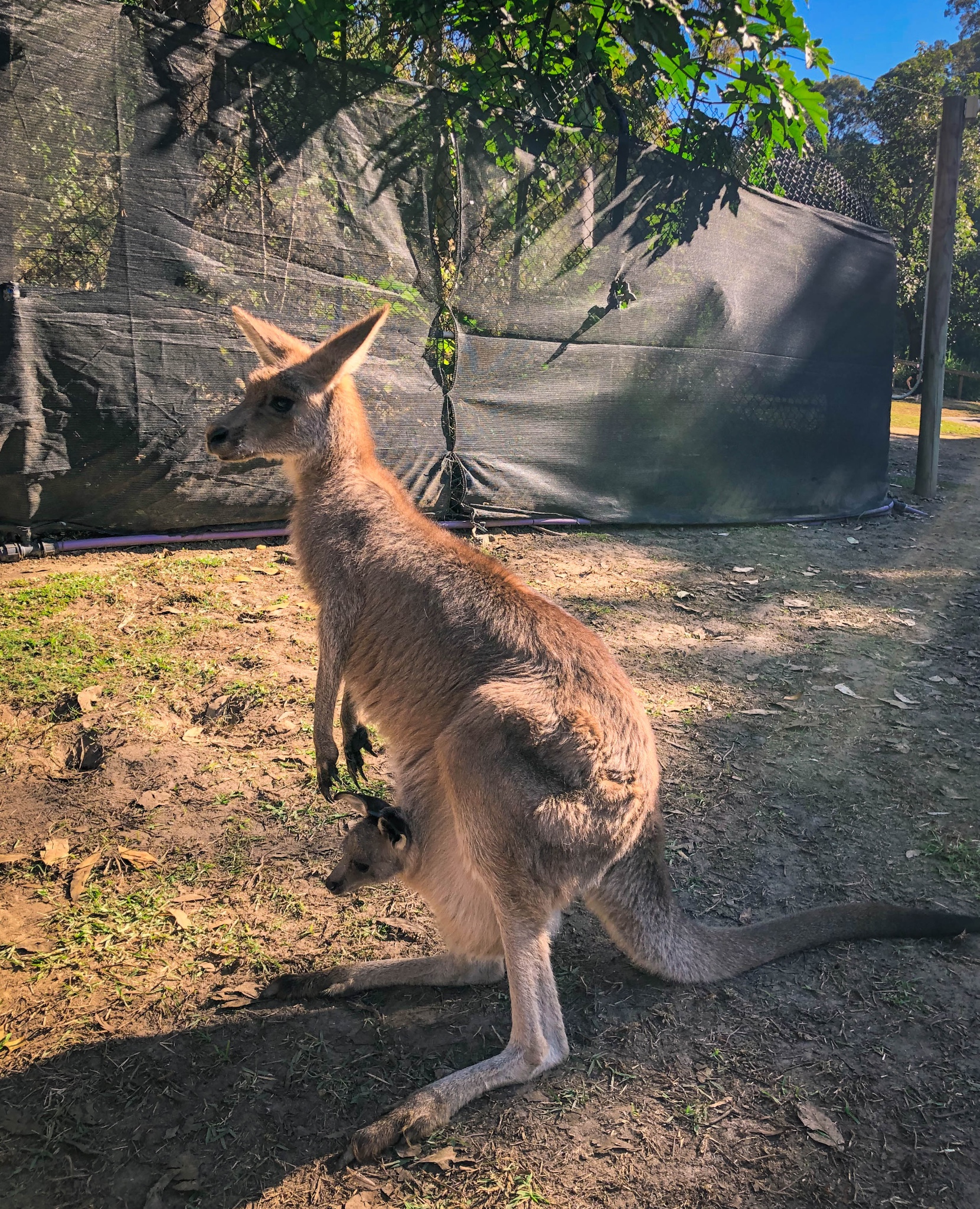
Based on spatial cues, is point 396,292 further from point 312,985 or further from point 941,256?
point 941,256

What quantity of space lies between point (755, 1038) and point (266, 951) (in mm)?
1506

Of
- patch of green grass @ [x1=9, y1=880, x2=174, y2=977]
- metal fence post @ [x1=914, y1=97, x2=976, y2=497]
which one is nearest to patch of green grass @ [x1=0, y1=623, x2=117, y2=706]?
patch of green grass @ [x1=9, y1=880, x2=174, y2=977]

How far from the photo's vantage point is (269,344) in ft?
11.2

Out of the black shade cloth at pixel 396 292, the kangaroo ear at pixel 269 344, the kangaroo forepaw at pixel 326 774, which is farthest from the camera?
the black shade cloth at pixel 396 292

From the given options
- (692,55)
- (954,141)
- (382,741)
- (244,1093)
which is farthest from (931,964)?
(954,141)

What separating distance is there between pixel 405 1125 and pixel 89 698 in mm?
2450

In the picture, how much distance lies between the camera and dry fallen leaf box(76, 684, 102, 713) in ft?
12.2

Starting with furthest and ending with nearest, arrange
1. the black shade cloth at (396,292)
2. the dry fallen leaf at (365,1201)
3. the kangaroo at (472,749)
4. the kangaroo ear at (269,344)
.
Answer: the black shade cloth at (396,292), the kangaroo ear at (269,344), the kangaroo at (472,749), the dry fallen leaf at (365,1201)

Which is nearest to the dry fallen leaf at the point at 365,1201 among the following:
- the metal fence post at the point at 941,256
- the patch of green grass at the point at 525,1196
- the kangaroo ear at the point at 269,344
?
the patch of green grass at the point at 525,1196

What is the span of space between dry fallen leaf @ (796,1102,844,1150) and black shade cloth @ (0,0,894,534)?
14.9ft

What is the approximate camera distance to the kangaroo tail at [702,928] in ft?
8.20

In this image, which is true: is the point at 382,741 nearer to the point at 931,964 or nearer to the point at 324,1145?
the point at 324,1145

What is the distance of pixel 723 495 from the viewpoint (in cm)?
760

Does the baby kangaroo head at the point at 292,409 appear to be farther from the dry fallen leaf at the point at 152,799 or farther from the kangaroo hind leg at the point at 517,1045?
the kangaroo hind leg at the point at 517,1045
